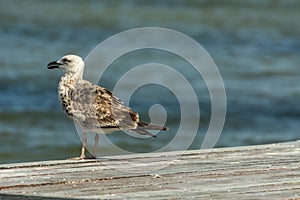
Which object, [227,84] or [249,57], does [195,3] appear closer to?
[249,57]

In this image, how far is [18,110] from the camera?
53.4 ft

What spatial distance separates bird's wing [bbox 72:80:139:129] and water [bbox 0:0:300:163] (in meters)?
4.81

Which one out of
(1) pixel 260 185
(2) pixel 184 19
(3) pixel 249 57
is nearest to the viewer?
(1) pixel 260 185

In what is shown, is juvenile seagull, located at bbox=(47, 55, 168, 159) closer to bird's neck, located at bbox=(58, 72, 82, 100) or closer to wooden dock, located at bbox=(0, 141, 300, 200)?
bird's neck, located at bbox=(58, 72, 82, 100)

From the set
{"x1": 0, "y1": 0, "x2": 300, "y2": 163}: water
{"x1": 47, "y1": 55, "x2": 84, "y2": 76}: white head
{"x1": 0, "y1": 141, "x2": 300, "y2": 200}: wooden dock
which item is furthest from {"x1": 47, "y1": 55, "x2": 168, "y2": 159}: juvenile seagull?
{"x1": 0, "y1": 0, "x2": 300, "y2": 163}: water

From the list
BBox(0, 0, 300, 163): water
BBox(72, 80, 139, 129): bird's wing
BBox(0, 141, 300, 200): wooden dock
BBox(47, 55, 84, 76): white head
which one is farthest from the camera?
BBox(0, 0, 300, 163): water

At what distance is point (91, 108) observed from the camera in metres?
7.21

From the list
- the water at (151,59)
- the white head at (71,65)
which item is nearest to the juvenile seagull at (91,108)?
the white head at (71,65)

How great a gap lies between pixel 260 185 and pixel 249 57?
49.6 feet

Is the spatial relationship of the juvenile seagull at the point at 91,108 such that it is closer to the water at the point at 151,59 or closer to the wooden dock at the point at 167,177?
the wooden dock at the point at 167,177

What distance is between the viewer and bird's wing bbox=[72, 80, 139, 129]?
7176 millimetres

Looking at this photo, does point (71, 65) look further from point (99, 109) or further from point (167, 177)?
point (167, 177)

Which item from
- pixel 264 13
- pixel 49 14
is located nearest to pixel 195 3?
pixel 264 13

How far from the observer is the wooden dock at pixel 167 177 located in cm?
610
